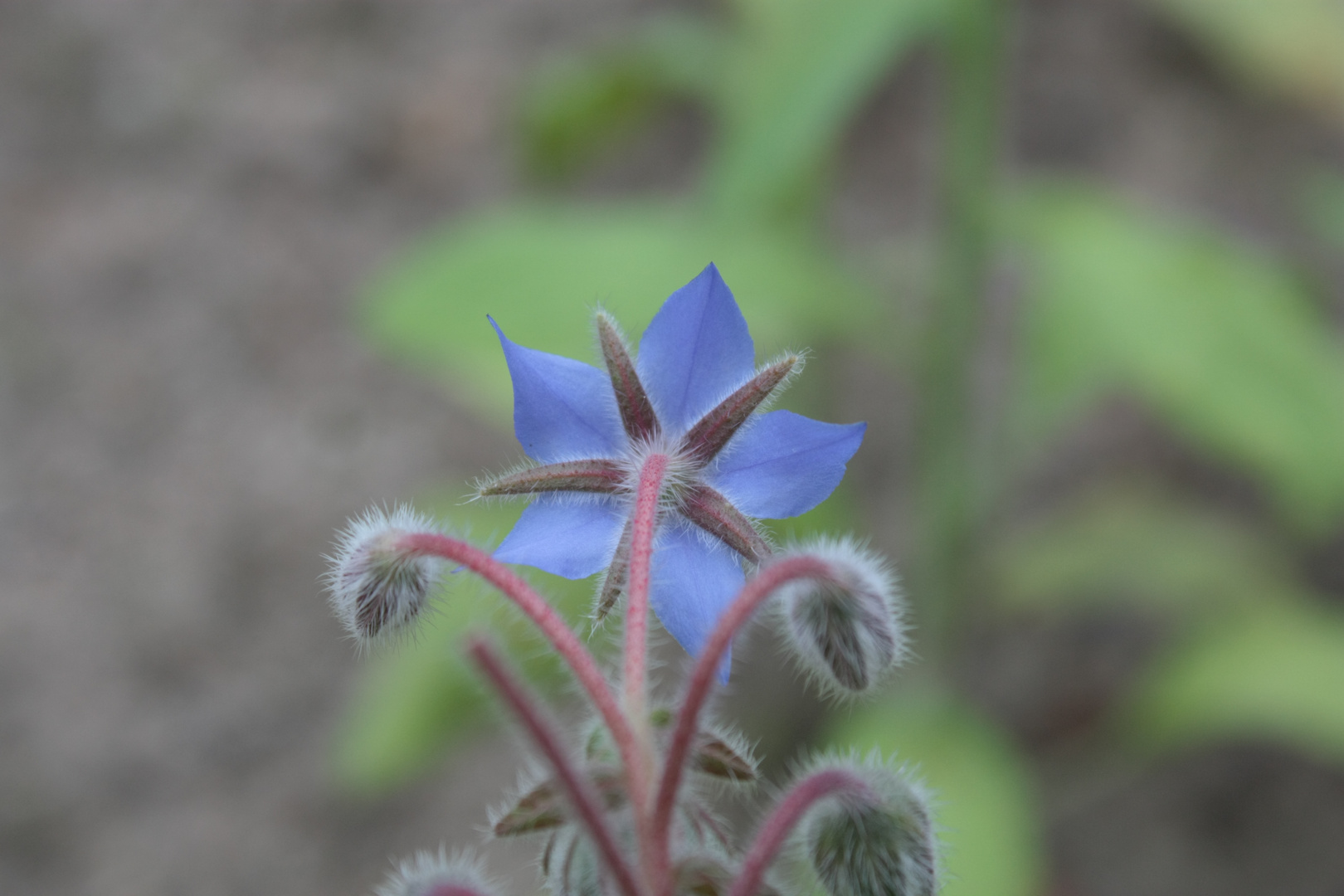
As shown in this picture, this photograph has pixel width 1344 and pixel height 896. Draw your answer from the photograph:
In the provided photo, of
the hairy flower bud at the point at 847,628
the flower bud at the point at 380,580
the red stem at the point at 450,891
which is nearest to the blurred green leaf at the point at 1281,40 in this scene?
the hairy flower bud at the point at 847,628

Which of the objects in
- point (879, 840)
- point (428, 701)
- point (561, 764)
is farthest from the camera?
point (428, 701)

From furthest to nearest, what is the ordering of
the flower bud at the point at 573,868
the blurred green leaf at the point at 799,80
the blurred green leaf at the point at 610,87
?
the blurred green leaf at the point at 610,87 < the blurred green leaf at the point at 799,80 < the flower bud at the point at 573,868

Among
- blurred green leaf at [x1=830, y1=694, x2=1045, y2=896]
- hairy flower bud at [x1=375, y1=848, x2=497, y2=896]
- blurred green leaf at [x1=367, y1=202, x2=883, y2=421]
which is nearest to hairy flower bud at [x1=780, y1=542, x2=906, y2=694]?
hairy flower bud at [x1=375, y1=848, x2=497, y2=896]

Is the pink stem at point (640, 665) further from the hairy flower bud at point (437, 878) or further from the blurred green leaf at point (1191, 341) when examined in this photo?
the blurred green leaf at point (1191, 341)

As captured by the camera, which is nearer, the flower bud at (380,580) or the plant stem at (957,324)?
the flower bud at (380,580)

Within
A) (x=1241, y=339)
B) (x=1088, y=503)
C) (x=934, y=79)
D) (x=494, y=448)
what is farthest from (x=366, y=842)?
(x=934, y=79)

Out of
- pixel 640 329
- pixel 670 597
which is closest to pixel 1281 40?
pixel 640 329

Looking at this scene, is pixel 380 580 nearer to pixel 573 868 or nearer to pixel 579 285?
pixel 573 868

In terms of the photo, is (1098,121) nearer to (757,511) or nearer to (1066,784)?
(1066,784)
